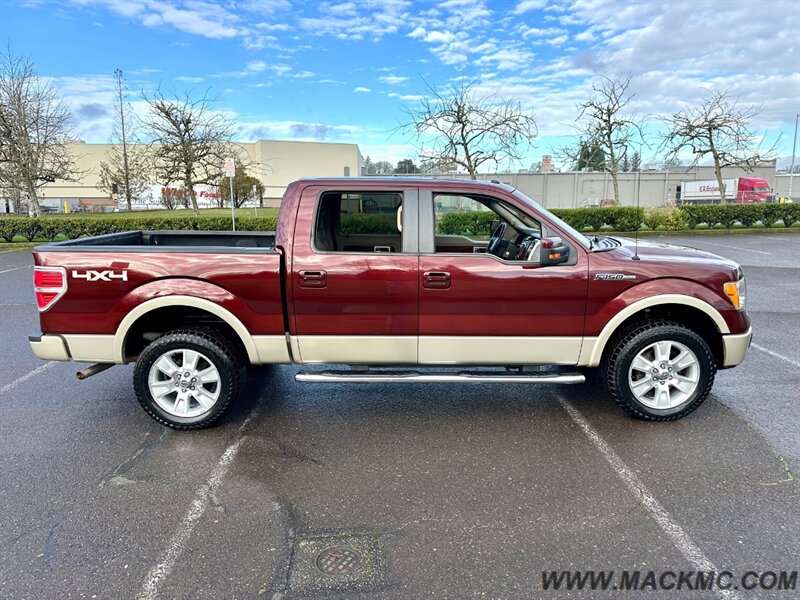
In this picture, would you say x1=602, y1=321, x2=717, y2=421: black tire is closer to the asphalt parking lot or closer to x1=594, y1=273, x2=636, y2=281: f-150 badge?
the asphalt parking lot

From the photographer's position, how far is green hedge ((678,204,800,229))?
70.8ft

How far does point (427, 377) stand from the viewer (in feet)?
13.0

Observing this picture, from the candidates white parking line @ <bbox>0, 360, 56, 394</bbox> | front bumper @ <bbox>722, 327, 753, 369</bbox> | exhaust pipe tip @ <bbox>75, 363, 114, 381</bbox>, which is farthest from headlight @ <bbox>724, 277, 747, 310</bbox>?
white parking line @ <bbox>0, 360, 56, 394</bbox>

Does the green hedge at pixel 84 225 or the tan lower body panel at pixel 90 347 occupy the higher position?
the green hedge at pixel 84 225

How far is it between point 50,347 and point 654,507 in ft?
14.5

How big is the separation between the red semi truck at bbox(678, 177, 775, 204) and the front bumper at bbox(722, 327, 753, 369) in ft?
136

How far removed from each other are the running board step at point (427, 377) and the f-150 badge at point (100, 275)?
152 cm

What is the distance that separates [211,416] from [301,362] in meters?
0.82

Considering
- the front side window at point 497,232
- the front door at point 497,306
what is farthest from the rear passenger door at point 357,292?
the front side window at point 497,232

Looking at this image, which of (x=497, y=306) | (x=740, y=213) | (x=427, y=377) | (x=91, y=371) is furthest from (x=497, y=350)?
(x=740, y=213)

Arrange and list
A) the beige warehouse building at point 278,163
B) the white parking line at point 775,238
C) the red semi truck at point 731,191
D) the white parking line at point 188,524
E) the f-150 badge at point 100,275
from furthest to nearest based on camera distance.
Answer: the beige warehouse building at point 278,163 → the red semi truck at point 731,191 → the white parking line at point 775,238 → the f-150 badge at point 100,275 → the white parking line at point 188,524

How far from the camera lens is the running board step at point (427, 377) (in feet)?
12.9

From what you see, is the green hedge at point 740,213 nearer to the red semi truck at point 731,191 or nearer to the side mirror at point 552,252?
the red semi truck at point 731,191

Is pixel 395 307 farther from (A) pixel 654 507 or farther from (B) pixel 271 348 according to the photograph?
(A) pixel 654 507
